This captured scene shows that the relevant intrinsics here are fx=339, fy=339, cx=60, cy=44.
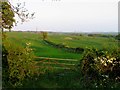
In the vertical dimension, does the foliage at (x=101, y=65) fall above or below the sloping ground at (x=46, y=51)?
above

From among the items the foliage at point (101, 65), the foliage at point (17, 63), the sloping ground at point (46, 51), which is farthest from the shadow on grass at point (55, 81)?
the sloping ground at point (46, 51)

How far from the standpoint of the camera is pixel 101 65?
19.1 meters

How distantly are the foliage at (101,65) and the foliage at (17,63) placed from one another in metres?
3.13

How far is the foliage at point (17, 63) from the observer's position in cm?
1864

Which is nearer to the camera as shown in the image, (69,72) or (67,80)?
(67,80)

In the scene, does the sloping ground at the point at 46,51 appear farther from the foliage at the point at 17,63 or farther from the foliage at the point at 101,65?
the foliage at the point at 101,65

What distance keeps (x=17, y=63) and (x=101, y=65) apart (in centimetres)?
471

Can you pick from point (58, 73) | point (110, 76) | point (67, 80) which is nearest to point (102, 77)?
point (110, 76)

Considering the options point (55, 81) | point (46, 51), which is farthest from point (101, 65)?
point (46, 51)

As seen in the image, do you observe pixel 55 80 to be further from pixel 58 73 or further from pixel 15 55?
pixel 15 55

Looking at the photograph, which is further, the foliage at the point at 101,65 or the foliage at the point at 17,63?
the foliage at the point at 101,65

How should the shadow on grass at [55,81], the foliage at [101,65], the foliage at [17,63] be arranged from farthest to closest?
1. the foliage at [101,65]
2. the foliage at [17,63]
3. the shadow on grass at [55,81]

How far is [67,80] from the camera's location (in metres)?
19.2

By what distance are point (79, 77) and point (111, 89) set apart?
256 cm
